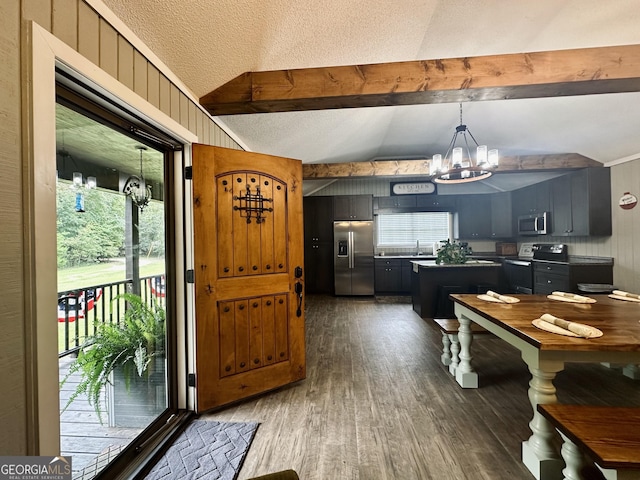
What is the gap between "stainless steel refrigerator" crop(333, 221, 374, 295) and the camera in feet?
21.0

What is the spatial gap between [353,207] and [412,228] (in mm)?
1678

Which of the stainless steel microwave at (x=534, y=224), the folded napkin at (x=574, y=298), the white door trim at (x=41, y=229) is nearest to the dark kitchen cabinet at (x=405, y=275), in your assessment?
the stainless steel microwave at (x=534, y=224)

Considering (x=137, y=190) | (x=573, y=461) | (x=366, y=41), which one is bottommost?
(x=573, y=461)

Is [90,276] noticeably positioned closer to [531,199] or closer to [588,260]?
[588,260]

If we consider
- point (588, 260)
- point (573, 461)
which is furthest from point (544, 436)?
point (588, 260)

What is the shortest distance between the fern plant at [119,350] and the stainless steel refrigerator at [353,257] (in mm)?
4609

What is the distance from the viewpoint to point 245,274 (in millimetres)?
2250

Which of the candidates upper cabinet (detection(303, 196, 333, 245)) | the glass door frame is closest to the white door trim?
the glass door frame

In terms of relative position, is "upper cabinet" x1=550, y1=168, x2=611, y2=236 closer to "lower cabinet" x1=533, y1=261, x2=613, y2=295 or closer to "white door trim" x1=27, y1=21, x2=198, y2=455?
"lower cabinet" x1=533, y1=261, x2=613, y2=295

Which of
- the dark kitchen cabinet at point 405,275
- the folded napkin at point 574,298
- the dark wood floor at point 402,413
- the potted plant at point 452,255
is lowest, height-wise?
the dark wood floor at point 402,413

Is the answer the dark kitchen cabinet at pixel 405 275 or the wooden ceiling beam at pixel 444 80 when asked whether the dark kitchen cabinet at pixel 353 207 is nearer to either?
the dark kitchen cabinet at pixel 405 275

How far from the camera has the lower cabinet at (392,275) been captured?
21.4 feet

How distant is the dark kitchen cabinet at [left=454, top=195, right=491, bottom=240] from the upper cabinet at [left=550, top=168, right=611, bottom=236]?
1656mm

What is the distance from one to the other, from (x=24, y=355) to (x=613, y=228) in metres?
6.47
